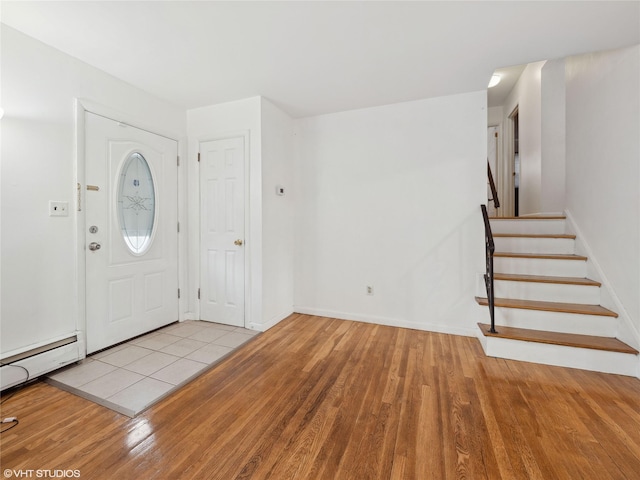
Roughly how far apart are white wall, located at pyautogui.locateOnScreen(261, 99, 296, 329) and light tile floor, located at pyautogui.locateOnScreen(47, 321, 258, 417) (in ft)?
1.71

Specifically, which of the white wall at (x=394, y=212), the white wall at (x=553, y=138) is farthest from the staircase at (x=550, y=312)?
the white wall at (x=553, y=138)

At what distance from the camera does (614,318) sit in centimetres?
232

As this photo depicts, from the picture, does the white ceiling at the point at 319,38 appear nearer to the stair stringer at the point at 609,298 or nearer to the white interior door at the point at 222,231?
the white interior door at the point at 222,231

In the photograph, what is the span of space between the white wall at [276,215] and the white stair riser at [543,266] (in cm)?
238

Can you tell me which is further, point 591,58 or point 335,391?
point 591,58

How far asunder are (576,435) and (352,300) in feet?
7.10

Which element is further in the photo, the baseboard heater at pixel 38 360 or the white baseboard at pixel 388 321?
the white baseboard at pixel 388 321

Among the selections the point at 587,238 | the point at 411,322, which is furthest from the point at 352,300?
the point at 587,238

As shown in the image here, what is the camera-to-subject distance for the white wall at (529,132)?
13.5 feet

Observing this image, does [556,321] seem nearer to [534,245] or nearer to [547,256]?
[547,256]

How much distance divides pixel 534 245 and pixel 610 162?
3.31 ft

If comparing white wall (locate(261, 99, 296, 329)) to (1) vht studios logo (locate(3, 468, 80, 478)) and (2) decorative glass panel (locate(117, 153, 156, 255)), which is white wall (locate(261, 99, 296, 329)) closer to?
(2) decorative glass panel (locate(117, 153, 156, 255))

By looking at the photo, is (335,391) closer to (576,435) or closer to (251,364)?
(251,364)

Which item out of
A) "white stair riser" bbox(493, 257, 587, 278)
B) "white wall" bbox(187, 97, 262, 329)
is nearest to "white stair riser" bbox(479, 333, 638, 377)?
"white stair riser" bbox(493, 257, 587, 278)
